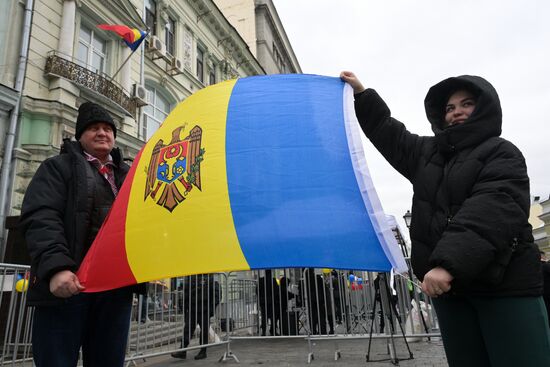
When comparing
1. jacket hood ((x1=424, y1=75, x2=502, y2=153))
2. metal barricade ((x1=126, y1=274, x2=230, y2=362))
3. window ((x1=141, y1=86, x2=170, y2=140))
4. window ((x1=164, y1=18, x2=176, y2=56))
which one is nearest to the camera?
jacket hood ((x1=424, y1=75, x2=502, y2=153))

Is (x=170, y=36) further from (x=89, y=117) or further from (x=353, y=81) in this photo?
(x=353, y=81)

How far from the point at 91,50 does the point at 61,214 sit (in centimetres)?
1357

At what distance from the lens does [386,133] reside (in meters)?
2.41

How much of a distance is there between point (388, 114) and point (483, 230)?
1.04 m

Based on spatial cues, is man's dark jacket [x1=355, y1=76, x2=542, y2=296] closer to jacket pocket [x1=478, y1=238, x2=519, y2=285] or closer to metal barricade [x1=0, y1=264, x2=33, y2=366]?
jacket pocket [x1=478, y1=238, x2=519, y2=285]

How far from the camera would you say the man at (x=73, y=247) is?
2.06 meters

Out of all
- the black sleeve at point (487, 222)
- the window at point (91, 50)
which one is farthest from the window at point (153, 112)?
the black sleeve at point (487, 222)

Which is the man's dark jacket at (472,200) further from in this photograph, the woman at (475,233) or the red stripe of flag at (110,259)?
the red stripe of flag at (110,259)

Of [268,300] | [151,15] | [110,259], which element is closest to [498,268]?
[110,259]

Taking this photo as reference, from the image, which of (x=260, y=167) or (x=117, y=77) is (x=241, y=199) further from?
(x=117, y=77)

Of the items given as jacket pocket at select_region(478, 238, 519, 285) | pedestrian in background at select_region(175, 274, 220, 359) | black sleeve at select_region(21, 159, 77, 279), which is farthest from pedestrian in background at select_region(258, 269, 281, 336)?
jacket pocket at select_region(478, 238, 519, 285)

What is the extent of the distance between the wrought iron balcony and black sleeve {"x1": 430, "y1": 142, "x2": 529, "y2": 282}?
12.6m

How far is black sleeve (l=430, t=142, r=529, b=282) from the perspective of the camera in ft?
5.20

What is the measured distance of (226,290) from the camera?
24.0 feet
